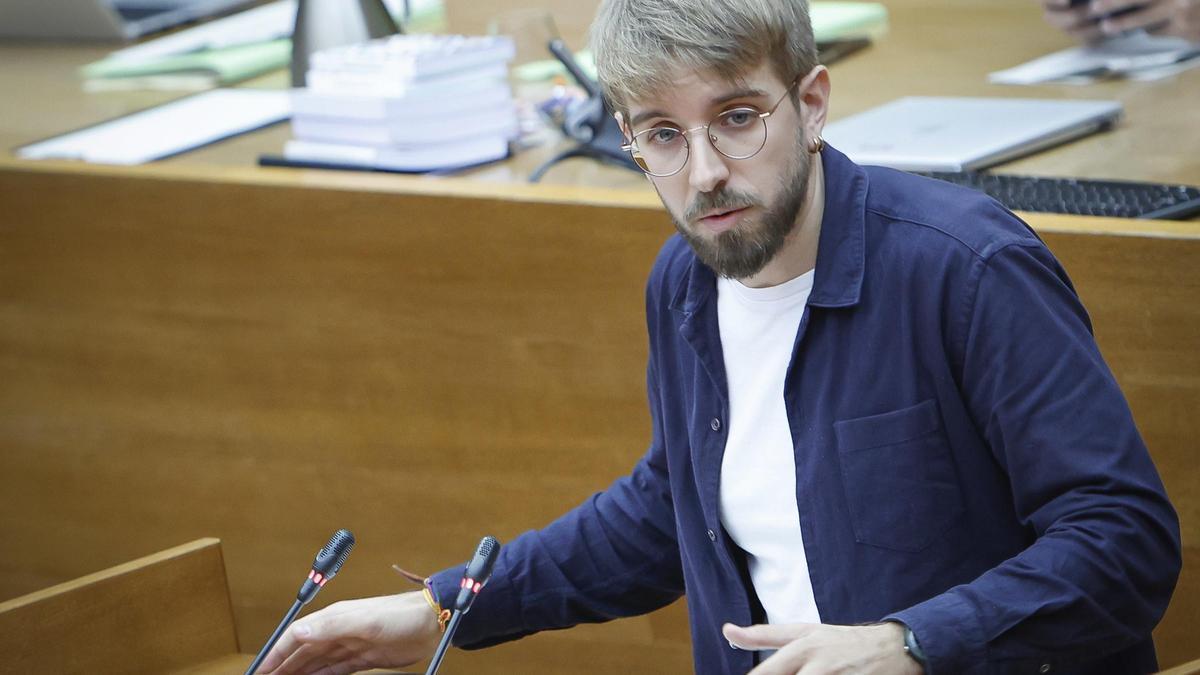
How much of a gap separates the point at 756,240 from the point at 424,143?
0.99 m

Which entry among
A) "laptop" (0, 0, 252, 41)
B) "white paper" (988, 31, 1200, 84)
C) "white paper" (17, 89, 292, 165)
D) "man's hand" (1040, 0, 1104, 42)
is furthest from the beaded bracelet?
"laptop" (0, 0, 252, 41)

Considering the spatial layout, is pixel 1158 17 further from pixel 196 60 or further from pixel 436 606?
pixel 196 60

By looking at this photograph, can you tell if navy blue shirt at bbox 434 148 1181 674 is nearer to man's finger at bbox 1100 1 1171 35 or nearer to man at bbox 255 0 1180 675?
man at bbox 255 0 1180 675

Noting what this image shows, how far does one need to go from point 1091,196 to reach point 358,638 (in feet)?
2.96

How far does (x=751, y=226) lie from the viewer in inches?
50.6

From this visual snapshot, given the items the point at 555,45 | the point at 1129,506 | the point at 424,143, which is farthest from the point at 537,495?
the point at 1129,506

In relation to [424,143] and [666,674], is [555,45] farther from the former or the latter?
[666,674]

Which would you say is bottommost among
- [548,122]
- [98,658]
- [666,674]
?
[666,674]

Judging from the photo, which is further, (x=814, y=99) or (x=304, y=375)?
(x=304, y=375)

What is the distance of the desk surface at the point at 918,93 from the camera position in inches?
76.9

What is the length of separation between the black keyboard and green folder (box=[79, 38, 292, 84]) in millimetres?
1538

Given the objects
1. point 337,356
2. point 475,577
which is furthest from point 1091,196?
point 337,356

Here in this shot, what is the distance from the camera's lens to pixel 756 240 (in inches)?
50.8

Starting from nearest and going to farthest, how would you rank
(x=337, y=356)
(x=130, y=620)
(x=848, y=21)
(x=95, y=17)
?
(x=130, y=620) → (x=337, y=356) → (x=848, y=21) → (x=95, y=17)
